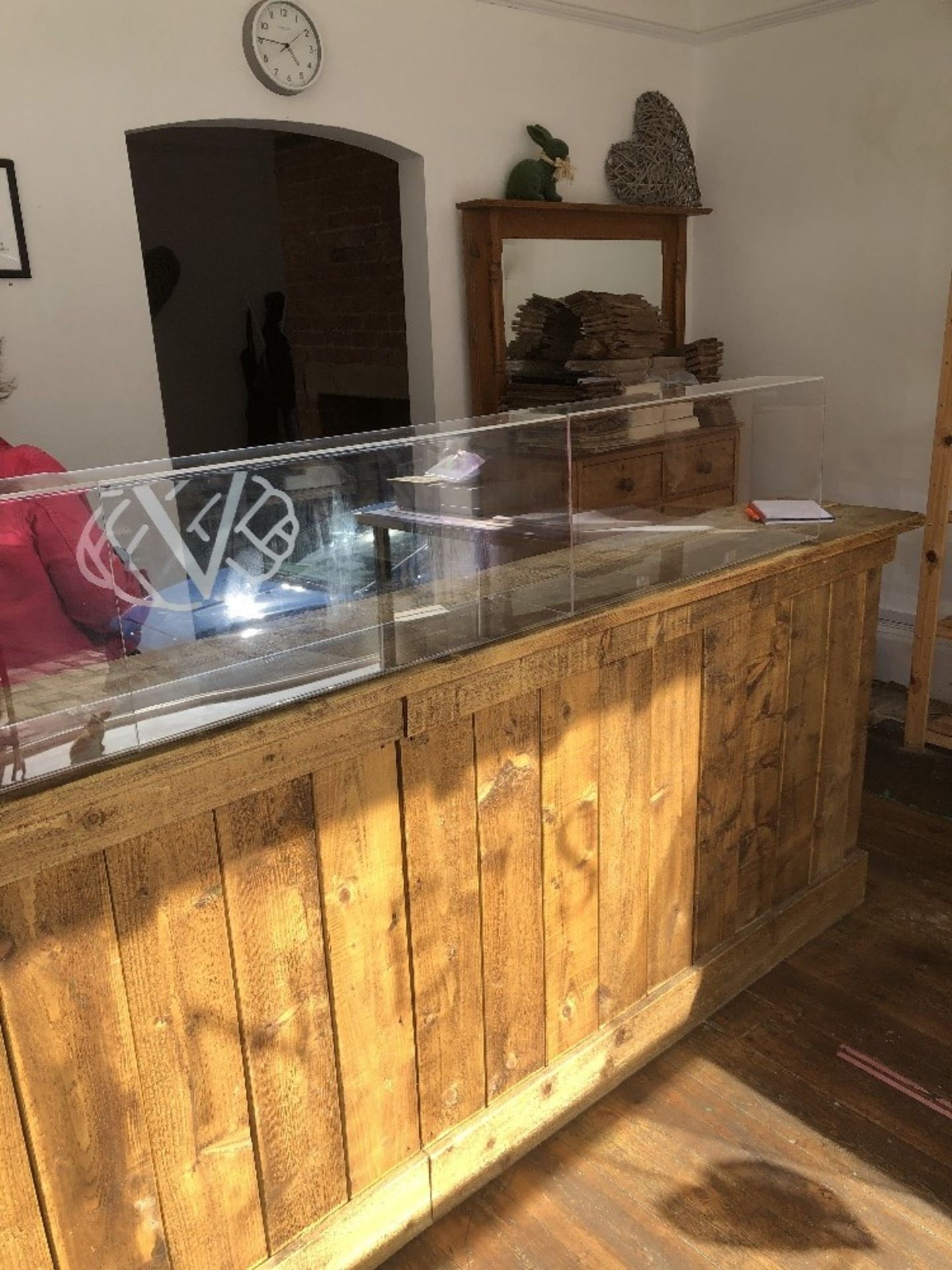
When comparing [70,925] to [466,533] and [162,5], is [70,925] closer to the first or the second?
[466,533]

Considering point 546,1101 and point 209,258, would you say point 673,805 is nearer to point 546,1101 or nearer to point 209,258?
point 546,1101

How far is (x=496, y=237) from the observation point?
3.82 m

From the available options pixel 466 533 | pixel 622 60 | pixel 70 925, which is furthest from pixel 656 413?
pixel 622 60

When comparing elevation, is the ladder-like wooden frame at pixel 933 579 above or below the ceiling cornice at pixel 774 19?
below

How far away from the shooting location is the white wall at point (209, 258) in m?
6.50

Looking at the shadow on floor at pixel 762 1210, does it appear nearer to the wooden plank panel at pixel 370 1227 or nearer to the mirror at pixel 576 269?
the wooden plank panel at pixel 370 1227

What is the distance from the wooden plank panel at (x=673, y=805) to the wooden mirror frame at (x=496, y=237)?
219cm

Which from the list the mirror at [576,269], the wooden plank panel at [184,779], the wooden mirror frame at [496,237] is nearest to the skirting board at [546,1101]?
the wooden plank panel at [184,779]

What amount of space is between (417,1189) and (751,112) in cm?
411

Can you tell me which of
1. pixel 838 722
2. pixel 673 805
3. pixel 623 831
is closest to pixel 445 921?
pixel 623 831

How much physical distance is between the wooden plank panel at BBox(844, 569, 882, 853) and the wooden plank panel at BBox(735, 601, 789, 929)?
0.30m

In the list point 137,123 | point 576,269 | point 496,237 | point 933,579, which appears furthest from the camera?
point 576,269

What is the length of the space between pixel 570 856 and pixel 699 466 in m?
0.83

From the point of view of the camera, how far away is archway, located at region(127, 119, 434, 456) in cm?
401
